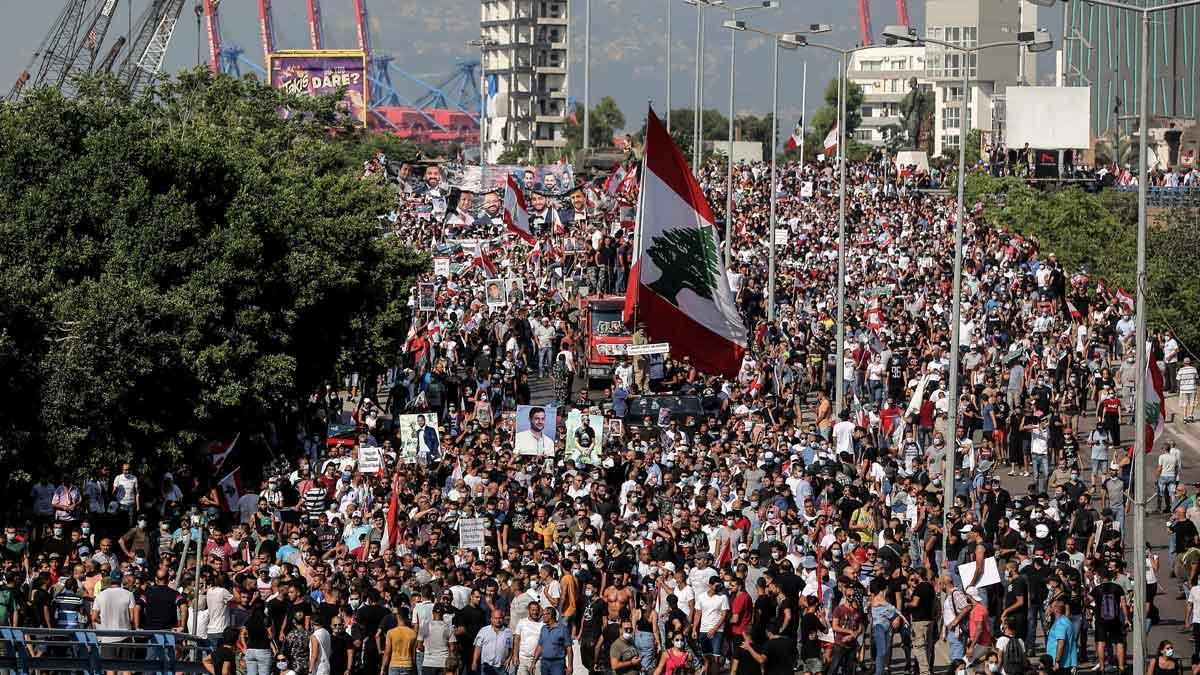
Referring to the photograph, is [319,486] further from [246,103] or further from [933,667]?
[246,103]

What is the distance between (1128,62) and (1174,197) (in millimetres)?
70982

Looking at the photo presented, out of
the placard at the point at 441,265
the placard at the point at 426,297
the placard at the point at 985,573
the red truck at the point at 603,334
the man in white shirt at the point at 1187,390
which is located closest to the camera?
the placard at the point at 985,573

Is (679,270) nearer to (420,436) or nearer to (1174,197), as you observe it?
(420,436)

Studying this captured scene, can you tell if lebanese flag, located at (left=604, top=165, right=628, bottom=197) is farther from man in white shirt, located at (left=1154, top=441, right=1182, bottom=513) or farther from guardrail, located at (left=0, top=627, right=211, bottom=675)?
guardrail, located at (left=0, top=627, right=211, bottom=675)

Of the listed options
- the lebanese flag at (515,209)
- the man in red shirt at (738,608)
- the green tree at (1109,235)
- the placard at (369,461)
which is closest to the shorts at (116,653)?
the man in red shirt at (738,608)

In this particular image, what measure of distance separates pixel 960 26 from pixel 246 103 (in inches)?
5002

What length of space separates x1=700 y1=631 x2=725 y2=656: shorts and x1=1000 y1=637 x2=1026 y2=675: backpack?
2492 mm

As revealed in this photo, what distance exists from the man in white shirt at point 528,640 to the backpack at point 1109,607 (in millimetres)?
5266

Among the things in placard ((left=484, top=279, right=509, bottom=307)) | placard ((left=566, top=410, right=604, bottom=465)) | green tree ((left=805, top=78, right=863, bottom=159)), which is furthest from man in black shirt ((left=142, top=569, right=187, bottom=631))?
green tree ((left=805, top=78, right=863, bottom=159))

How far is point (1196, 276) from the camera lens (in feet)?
163

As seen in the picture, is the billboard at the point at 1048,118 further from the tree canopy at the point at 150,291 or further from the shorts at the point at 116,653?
the shorts at the point at 116,653

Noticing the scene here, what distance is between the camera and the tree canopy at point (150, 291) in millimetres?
28469

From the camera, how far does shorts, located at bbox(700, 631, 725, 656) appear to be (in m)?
19.3

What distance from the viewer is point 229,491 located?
2702 centimetres
